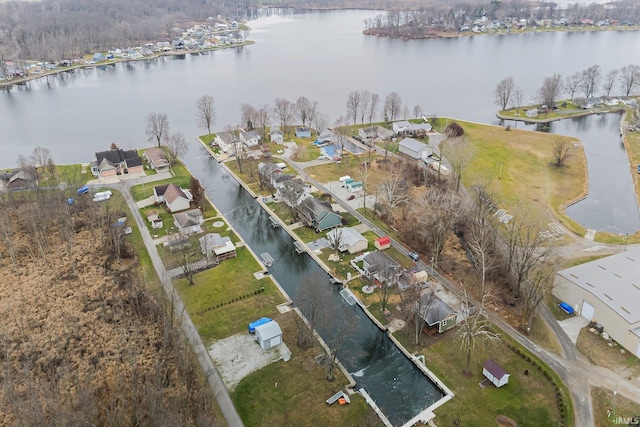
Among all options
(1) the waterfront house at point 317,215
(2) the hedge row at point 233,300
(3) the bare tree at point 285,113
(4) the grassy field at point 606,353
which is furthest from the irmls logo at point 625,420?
(3) the bare tree at point 285,113

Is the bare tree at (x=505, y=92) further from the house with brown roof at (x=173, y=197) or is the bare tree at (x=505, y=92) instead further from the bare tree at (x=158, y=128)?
the house with brown roof at (x=173, y=197)

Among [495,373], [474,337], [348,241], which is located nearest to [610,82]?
[348,241]

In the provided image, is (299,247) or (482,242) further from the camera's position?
(299,247)

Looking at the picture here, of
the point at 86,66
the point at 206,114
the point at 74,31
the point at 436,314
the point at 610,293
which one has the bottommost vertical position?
the point at 436,314

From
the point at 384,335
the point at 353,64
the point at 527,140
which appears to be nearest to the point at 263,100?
the point at 353,64

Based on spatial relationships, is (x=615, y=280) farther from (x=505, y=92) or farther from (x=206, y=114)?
(x=505, y=92)
